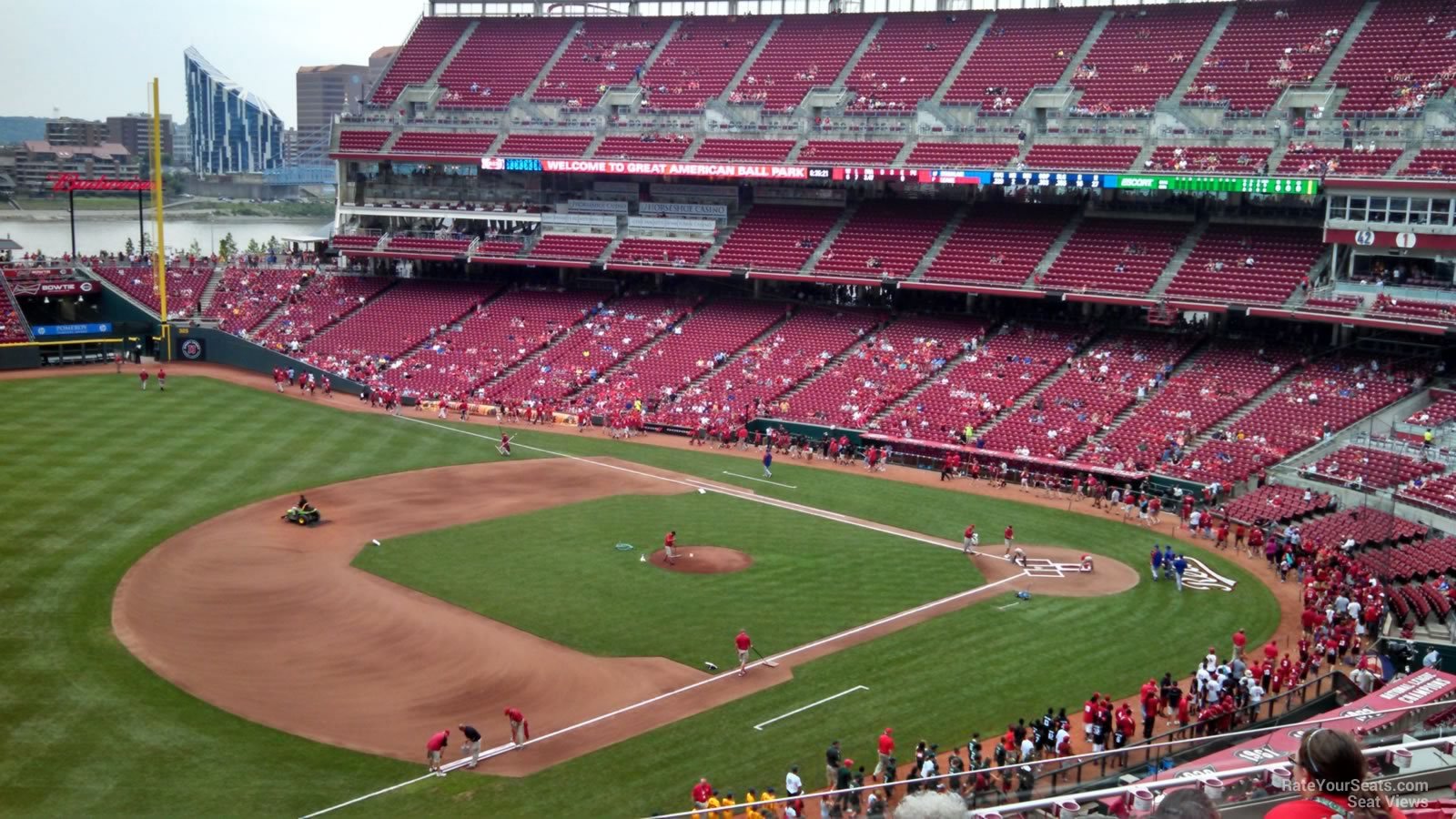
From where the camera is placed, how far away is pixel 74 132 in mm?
170125

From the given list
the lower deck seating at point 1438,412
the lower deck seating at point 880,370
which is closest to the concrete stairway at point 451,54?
the lower deck seating at point 880,370

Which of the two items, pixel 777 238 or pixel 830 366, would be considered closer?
pixel 830 366

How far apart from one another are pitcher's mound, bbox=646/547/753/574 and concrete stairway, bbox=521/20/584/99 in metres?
45.1

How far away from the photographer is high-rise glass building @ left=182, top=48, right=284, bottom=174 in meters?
137

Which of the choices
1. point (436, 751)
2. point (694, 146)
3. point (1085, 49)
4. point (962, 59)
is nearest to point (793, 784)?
point (436, 751)

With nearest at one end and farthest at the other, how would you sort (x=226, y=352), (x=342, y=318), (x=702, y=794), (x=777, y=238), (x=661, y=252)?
1. (x=702, y=794)
2. (x=777, y=238)
3. (x=661, y=252)
4. (x=226, y=352)
5. (x=342, y=318)

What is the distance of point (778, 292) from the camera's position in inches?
2542

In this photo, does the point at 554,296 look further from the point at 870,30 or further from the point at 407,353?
the point at 870,30

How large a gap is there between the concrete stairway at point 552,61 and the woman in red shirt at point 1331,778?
72426mm

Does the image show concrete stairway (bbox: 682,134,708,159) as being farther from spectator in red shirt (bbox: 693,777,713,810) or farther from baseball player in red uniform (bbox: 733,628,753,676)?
spectator in red shirt (bbox: 693,777,713,810)

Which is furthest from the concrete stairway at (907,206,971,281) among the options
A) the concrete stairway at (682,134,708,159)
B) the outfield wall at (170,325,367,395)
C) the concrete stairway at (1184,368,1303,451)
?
the outfield wall at (170,325,367,395)

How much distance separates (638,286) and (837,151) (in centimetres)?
1390

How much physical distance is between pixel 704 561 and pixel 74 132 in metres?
167

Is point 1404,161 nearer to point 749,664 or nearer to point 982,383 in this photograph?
point 982,383
